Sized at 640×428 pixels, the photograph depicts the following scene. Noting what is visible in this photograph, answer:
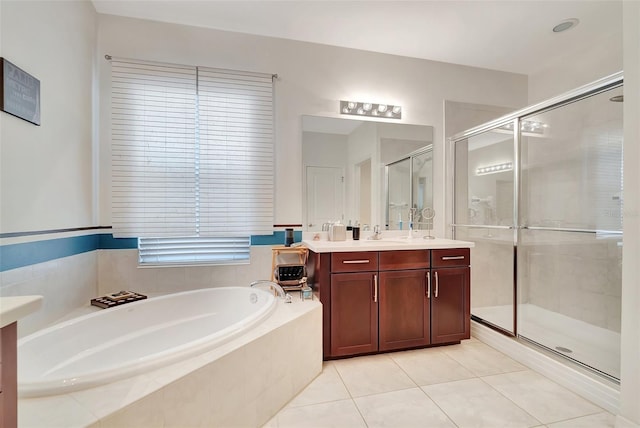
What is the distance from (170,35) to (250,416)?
278 centimetres

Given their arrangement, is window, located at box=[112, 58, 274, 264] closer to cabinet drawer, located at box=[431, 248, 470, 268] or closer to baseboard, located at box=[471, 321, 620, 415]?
cabinet drawer, located at box=[431, 248, 470, 268]

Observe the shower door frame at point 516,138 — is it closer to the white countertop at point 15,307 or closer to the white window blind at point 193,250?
the white window blind at point 193,250

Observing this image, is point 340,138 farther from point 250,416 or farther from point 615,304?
point 615,304

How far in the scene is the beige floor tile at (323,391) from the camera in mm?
1728

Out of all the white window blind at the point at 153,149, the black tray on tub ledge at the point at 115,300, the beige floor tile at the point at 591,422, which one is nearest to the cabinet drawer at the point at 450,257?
the beige floor tile at the point at 591,422

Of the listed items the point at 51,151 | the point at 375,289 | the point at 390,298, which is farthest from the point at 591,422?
the point at 51,151

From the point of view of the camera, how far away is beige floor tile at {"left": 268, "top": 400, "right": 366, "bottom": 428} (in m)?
1.53

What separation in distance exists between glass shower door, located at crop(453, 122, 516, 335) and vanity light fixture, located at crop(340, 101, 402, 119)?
30.8 inches

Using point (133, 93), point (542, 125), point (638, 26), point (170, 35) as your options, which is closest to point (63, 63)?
point (133, 93)

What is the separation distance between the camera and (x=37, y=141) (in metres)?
1.61

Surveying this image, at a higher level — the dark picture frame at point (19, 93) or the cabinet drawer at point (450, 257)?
the dark picture frame at point (19, 93)

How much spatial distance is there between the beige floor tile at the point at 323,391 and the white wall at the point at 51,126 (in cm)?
177

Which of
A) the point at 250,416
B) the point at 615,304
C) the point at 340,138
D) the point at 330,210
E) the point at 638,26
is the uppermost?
the point at 638,26

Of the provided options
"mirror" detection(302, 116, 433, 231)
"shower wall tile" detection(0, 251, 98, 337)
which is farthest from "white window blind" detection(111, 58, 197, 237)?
"mirror" detection(302, 116, 433, 231)
